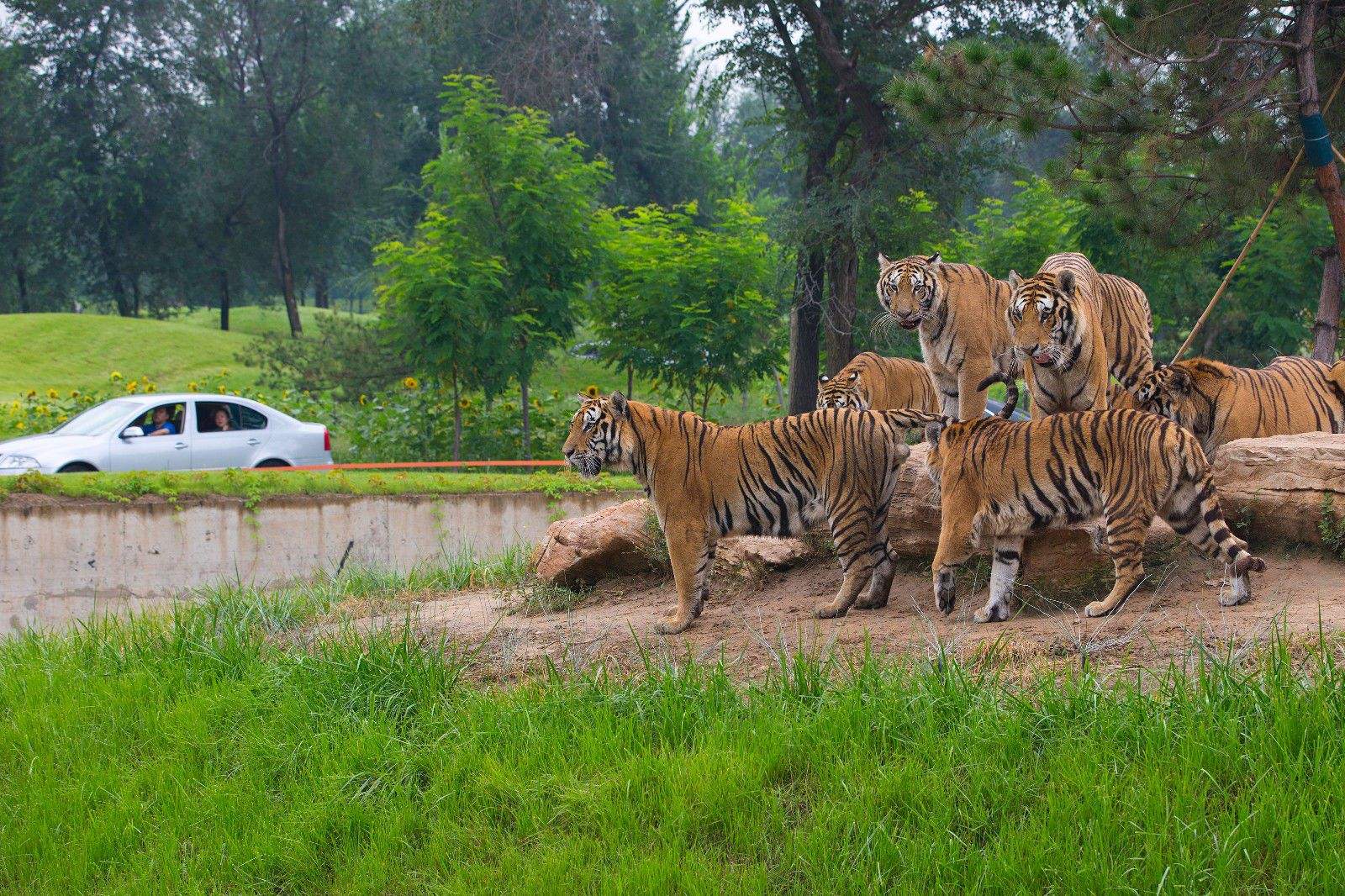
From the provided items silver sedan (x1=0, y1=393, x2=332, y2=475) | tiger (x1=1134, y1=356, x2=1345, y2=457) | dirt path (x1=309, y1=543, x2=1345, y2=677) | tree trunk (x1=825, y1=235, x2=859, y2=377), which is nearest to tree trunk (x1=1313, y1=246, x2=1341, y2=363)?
tiger (x1=1134, y1=356, x2=1345, y2=457)

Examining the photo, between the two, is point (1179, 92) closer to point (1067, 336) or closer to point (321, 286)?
point (1067, 336)

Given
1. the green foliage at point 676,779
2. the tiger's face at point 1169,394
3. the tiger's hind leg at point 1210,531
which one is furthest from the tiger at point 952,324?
the green foliage at point 676,779

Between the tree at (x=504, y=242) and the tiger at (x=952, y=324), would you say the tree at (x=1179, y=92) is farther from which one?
the tree at (x=504, y=242)

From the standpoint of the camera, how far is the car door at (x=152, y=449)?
14648 millimetres

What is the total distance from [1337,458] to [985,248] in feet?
49.5

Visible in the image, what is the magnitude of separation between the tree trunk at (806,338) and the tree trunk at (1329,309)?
742 centimetres

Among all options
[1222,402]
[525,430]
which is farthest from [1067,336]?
[525,430]

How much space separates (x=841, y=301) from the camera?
17047mm

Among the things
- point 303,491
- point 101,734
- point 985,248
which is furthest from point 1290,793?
point 985,248

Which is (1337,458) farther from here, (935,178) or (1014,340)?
(935,178)

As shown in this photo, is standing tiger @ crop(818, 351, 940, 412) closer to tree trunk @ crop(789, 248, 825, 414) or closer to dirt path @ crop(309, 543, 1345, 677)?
dirt path @ crop(309, 543, 1345, 677)

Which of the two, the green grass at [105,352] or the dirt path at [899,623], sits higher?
the green grass at [105,352]

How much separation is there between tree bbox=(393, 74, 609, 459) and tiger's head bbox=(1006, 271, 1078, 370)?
1002cm

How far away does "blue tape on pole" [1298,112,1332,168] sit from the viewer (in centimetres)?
841
